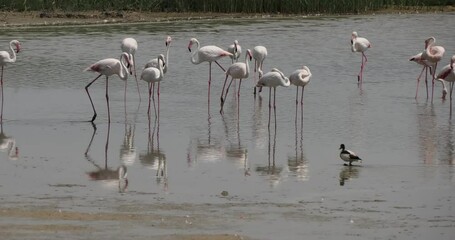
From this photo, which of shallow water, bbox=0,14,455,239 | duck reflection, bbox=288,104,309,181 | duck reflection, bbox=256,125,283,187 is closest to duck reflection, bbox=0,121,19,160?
shallow water, bbox=0,14,455,239

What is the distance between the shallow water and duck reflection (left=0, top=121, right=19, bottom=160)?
50mm

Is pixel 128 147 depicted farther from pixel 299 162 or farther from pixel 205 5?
pixel 205 5

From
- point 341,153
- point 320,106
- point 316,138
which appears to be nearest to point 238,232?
point 341,153

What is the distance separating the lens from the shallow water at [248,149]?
9.51m

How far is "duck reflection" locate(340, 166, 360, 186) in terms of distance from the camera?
11008 mm

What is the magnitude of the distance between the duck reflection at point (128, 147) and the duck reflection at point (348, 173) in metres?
2.23

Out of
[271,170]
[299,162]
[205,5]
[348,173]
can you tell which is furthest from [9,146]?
[205,5]

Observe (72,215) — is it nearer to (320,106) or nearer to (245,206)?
(245,206)

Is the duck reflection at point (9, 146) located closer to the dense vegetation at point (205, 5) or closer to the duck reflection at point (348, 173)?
the duck reflection at point (348, 173)

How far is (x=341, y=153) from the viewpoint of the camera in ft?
38.1

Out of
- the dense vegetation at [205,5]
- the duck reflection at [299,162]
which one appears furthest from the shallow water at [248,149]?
the dense vegetation at [205,5]

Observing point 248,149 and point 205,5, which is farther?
point 205,5

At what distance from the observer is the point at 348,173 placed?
11320 mm

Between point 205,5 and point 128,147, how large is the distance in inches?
888
